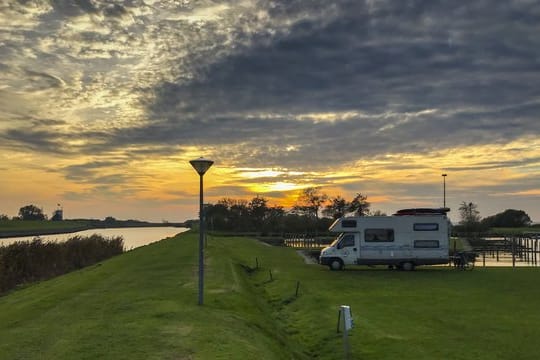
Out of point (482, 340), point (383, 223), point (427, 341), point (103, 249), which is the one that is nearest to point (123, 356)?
point (427, 341)

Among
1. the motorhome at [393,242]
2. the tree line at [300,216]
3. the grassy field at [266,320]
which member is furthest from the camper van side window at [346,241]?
the tree line at [300,216]

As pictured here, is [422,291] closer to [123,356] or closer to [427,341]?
[427,341]

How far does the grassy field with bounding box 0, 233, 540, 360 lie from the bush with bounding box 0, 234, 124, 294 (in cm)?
1089

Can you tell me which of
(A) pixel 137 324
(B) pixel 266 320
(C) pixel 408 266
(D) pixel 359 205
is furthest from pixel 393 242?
(D) pixel 359 205

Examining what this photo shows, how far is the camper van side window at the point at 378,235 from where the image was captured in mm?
35438

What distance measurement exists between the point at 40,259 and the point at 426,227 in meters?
30.5

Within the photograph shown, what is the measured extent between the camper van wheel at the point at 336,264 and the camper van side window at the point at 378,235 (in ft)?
8.17

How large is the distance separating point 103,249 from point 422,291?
41.1m

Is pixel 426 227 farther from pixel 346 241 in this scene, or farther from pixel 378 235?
pixel 346 241

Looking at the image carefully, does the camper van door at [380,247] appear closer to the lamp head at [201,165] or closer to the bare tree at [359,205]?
the lamp head at [201,165]

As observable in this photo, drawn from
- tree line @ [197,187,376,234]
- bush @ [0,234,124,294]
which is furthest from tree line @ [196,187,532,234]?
bush @ [0,234,124,294]

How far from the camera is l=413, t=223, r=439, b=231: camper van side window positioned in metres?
35.1

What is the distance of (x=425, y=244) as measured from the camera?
3509 cm

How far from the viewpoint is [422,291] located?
81.2 ft
